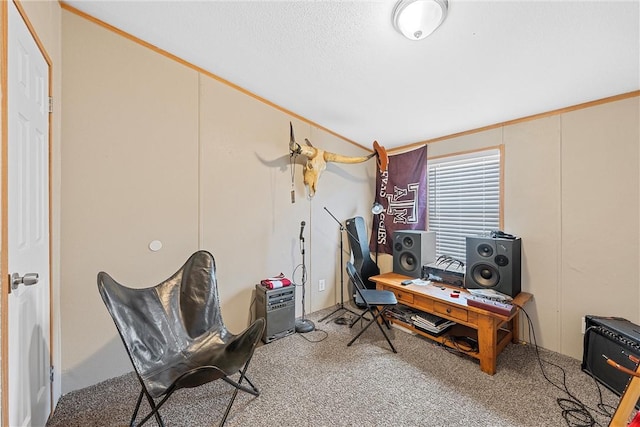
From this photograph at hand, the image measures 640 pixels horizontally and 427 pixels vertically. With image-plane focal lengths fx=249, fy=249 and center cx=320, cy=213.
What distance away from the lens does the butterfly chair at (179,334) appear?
4.26 feet

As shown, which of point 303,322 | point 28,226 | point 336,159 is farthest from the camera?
point 336,159

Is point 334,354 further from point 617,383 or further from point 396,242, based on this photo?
point 617,383

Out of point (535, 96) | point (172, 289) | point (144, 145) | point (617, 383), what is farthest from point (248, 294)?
point (535, 96)

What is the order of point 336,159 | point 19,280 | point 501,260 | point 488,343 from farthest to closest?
1. point 336,159
2. point 501,260
3. point 488,343
4. point 19,280

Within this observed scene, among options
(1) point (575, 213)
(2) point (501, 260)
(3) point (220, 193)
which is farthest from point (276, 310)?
(1) point (575, 213)

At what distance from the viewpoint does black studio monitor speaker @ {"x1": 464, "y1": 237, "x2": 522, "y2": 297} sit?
2188 mm

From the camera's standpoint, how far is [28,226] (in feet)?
3.88

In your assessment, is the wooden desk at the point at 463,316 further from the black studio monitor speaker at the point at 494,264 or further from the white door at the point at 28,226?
the white door at the point at 28,226

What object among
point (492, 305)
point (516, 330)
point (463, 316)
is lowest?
point (516, 330)

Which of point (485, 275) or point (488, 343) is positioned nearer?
point (488, 343)

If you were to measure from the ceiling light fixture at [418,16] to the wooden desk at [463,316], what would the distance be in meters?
1.98

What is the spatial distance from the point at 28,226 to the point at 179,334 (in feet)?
3.28

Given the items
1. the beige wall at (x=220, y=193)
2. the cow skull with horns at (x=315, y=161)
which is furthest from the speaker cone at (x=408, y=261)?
the cow skull with horns at (x=315, y=161)

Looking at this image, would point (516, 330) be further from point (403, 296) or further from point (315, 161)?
point (315, 161)
